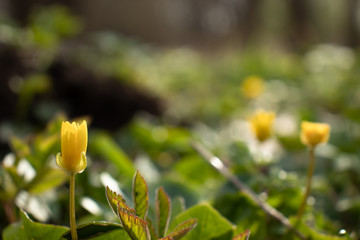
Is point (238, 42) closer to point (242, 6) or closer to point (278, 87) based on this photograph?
point (242, 6)

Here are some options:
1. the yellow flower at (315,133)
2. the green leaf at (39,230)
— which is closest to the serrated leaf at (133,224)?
the green leaf at (39,230)

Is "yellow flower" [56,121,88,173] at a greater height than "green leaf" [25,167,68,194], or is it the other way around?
"yellow flower" [56,121,88,173]

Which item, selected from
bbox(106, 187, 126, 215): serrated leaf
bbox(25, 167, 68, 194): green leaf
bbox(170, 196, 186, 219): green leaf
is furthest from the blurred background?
bbox(106, 187, 126, 215): serrated leaf

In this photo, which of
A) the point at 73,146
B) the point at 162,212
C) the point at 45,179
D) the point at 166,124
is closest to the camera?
the point at 73,146

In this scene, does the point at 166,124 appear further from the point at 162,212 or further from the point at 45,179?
the point at 162,212

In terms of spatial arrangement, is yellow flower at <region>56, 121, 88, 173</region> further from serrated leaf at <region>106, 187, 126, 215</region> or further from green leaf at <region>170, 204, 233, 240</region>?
green leaf at <region>170, 204, 233, 240</region>

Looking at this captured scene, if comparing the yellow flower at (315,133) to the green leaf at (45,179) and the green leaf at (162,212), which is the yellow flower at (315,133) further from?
the green leaf at (45,179)

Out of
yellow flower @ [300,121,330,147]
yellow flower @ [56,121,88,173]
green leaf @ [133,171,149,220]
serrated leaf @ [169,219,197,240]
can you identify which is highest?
yellow flower @ [56,121,88,173]

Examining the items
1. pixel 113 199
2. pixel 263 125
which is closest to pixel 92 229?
Result: pixel 113 199
